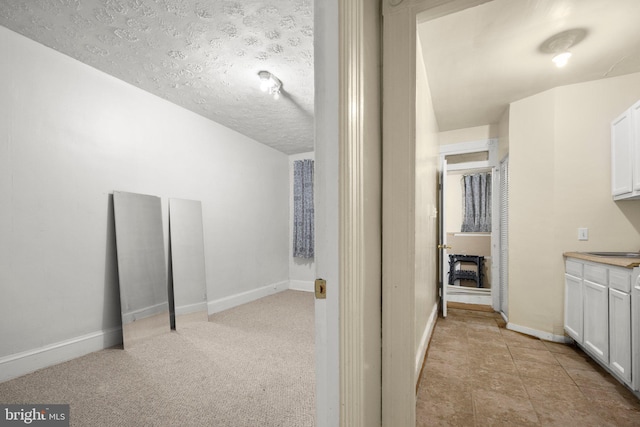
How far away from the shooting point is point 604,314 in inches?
88.7

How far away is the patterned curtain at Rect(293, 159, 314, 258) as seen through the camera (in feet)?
17.1

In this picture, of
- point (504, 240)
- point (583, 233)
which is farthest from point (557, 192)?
point (504, 240)

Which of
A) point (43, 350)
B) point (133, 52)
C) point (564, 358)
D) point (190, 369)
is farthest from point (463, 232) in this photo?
point (43, 350)

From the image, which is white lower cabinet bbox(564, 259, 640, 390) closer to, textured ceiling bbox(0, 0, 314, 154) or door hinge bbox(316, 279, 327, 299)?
door hinge bbox(316, 279, 327, 299)

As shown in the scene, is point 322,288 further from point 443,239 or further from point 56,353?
point 443,239

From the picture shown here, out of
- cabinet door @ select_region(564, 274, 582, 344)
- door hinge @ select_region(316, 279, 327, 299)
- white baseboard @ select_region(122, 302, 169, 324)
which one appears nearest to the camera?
door hinge @ select_region(316, 279, 327, 299)

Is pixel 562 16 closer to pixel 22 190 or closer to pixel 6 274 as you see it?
pixel 22 190

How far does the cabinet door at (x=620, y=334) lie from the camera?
1.98m

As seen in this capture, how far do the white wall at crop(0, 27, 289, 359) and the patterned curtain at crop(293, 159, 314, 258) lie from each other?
1882 mm

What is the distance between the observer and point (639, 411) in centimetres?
181

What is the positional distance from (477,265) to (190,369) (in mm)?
5064

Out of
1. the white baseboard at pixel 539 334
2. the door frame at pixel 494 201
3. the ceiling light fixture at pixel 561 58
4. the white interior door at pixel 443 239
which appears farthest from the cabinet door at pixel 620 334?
the ceiling light fixture at pixel 561 58

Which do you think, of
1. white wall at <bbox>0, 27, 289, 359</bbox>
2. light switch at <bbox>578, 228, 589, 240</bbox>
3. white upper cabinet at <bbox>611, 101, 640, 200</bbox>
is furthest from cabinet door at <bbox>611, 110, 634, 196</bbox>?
white wall at <bbox>0, 27, 289, 359</bbox>

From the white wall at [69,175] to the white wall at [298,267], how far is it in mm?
1938
